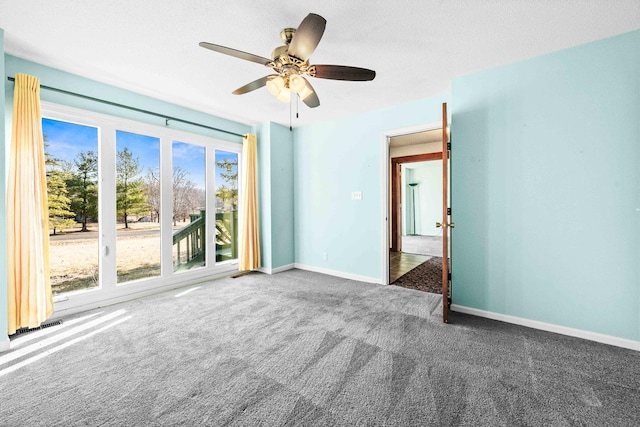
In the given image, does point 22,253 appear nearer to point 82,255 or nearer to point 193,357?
point 82,255

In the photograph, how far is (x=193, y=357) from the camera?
199cm

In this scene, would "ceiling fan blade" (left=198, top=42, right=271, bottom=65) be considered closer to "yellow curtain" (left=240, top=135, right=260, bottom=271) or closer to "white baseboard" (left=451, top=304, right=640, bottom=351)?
"yellow curtain" (left=240, top=135, right=260, bottom=271)

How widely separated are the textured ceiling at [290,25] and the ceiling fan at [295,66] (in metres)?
0.32

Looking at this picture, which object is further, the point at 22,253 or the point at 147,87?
the point at 147,87

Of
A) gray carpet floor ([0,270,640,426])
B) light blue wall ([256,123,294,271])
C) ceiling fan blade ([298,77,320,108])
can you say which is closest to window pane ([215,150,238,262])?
light blue wall ([256,123,294,271])

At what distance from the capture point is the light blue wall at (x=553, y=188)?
6.93ft

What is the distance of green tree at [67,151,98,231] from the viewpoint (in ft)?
9.32

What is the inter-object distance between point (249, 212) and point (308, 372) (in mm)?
3015

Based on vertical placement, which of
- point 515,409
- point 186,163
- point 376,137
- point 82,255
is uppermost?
point 376,137

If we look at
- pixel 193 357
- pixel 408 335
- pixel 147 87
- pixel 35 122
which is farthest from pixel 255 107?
pixel 408 335

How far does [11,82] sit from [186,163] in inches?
67.8

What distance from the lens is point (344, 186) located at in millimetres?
4172

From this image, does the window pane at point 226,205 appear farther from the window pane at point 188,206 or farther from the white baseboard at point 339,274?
the white baseboard at point 339,274

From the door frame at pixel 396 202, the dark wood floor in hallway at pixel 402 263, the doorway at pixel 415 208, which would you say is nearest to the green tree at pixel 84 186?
the doorway at pixel 415 208
